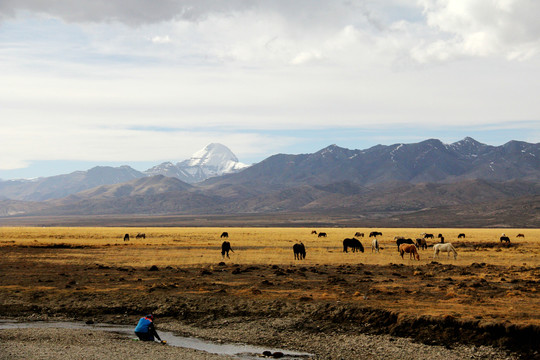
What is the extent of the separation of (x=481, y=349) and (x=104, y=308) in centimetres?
1526

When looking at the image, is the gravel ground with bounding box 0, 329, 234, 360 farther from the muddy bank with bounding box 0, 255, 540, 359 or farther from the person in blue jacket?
the muddy bank with bounding box 0, 255, 540, 359

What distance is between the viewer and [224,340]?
62.3ft

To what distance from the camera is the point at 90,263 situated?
132ft

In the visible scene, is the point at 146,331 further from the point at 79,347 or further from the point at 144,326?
the point at 79,347

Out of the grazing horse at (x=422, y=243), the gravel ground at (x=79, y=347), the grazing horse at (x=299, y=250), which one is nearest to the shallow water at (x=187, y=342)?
the gravel ground at (x=79, y=347)

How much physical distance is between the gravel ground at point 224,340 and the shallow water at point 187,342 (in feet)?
1.77

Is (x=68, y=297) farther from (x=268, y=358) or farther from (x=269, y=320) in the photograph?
(x=268, y=358)

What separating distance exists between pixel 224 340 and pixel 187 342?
1.27 meters

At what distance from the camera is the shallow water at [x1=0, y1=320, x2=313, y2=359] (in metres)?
17.1

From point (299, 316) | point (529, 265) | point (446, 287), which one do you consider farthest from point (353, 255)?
point (299, 316)

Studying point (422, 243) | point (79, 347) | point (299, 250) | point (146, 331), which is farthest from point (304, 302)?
point (422, 243)

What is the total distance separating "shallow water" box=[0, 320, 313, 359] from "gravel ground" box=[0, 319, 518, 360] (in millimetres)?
541

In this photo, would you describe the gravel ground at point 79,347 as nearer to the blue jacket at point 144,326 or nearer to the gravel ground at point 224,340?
the gravel ground at point 224,340

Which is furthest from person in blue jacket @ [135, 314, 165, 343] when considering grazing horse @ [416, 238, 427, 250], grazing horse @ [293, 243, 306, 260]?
grazing horse @ [416, 238, 427, 250]
